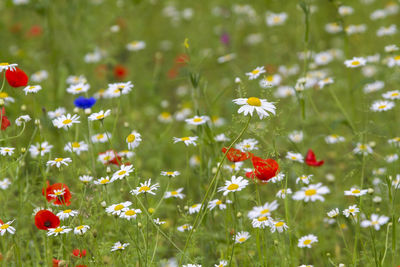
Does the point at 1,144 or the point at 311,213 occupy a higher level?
the point at 1,144

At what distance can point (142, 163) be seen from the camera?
3.68 metres

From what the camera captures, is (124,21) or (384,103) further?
(124,21)

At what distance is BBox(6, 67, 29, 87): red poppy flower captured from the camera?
2.25 m

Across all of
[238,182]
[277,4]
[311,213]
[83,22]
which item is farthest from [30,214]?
[277,4]

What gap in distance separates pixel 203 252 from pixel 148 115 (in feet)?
6.87

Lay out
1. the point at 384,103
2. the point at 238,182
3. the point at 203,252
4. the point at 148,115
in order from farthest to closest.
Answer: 1. the point at 148,115
2. the point at 384,103
3. the point at 203,252
4. the point at 238,182

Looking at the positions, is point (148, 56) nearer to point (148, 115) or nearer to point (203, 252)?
point (148, 115)

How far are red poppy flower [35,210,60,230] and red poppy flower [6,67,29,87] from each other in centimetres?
65

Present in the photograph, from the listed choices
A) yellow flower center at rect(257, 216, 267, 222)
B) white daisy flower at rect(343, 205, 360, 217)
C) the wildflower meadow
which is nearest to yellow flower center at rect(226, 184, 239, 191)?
the wildflower meadow

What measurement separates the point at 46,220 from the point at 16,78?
69cm

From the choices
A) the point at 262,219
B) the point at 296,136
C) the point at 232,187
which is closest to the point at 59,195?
the point at 232,187

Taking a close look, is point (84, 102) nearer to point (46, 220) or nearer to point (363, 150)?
point (46, 220)

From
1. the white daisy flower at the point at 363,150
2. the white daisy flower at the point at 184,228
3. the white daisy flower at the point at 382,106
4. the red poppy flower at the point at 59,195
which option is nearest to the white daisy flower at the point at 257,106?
the white daisy flower at the point at 184,228

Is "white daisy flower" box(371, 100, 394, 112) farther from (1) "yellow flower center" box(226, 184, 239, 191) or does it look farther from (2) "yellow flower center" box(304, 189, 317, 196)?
(1) "yellow flower center" box(226, 184, 239, 191)
